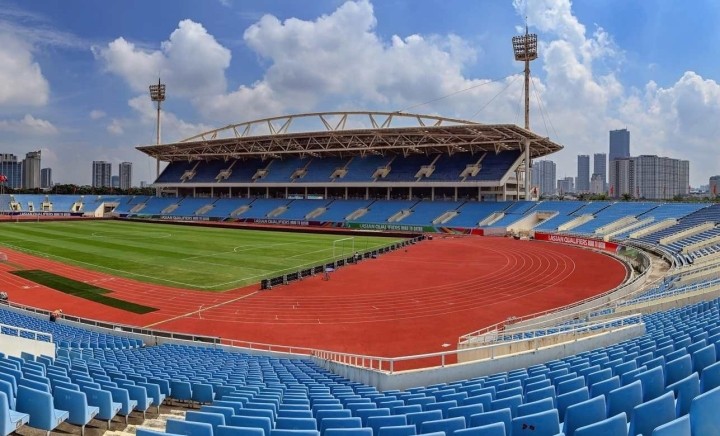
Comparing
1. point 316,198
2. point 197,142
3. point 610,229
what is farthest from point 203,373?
point 197,142

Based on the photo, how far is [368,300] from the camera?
2709 cm

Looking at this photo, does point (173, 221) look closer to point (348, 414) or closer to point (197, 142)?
point (197, 142)

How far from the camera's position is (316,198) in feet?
282

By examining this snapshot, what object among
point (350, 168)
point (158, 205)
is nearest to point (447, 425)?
point (350, 168)

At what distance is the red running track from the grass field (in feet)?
8.39

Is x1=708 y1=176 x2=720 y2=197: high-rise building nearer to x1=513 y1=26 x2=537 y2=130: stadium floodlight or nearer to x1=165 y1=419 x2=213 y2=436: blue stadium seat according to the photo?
x1=513 y1=26 x2=537 y2=130: stadium floodlight

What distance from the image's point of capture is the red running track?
832 inches

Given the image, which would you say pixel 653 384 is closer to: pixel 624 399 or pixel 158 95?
pixel 624 399

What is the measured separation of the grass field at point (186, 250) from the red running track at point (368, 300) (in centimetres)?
256

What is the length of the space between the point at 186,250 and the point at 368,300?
26.5 meters

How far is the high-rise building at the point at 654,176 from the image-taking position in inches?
6339

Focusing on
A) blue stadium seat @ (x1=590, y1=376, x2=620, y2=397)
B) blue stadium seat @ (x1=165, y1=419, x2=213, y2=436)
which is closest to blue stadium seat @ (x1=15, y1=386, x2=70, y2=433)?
blue stadium seat @ (x1=165, y1=419, x2=213, y2=436)

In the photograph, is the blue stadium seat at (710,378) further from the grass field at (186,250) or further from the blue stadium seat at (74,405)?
the grass field at (186,250)

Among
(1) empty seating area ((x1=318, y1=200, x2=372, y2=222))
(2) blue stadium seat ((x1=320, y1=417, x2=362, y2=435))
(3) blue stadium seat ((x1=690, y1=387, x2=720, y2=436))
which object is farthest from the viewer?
(1) empty seating area ((x1=318, y1=200, x2=372, y2=222))
